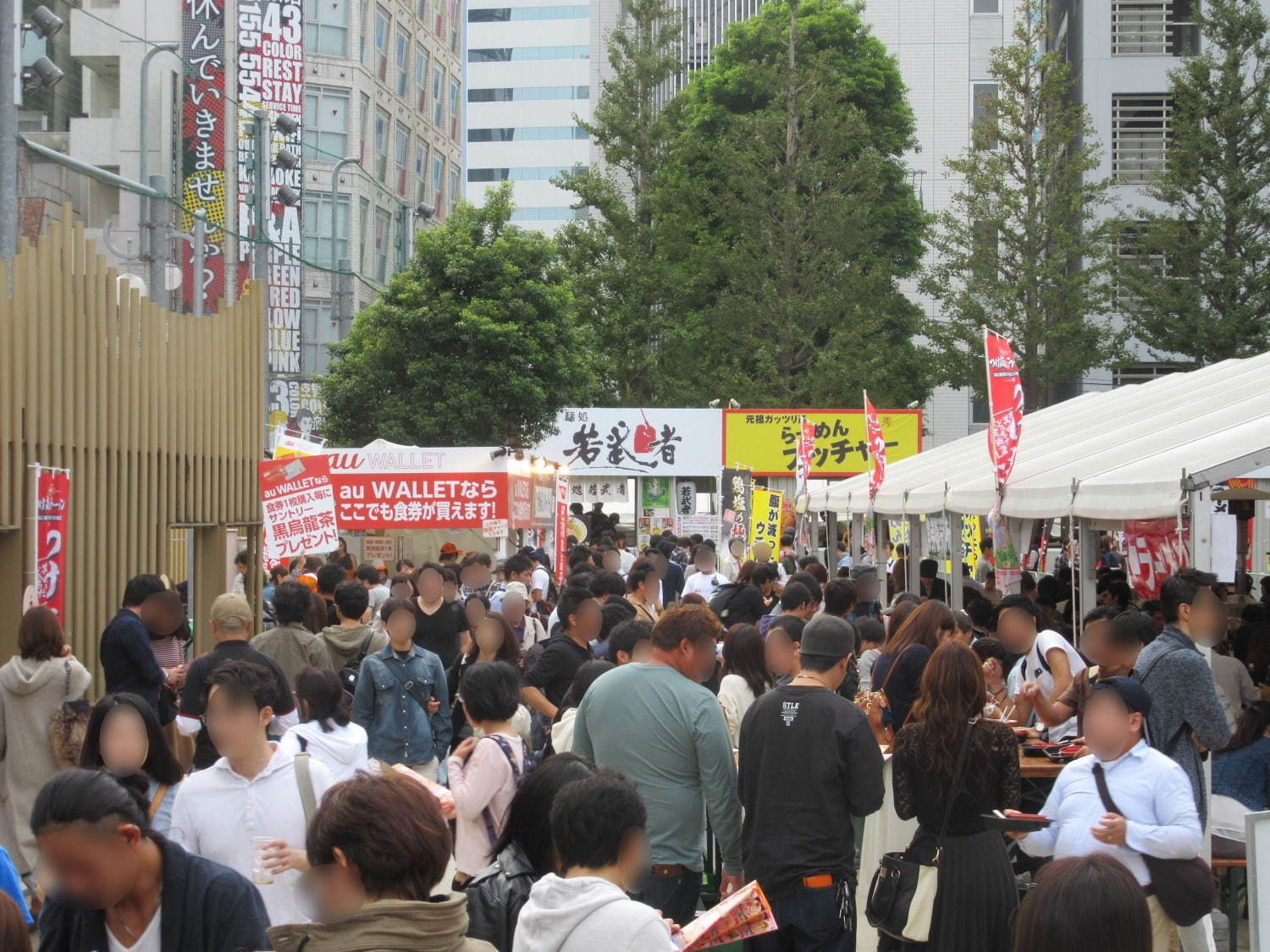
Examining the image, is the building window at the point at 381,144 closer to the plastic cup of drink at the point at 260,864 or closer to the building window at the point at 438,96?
the building window at the point at 438,96

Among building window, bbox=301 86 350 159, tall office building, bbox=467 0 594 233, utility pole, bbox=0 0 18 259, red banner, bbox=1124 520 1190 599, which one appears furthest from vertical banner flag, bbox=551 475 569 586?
tall office building, bbox=467 0 594 233

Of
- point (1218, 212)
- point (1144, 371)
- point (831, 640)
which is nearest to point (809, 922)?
point (831, 640)

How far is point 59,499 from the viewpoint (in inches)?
362

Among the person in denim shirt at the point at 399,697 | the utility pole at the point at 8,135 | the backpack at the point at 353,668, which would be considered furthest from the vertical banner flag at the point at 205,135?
the person in denim shirt at the point at 399,697

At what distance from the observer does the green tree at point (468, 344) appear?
24125 mm

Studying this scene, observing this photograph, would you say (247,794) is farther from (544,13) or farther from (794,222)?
(544,13)

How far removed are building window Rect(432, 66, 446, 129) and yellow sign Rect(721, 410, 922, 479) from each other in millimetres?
24398

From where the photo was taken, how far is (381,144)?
4159 centimetres

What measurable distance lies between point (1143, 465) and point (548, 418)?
713 inches

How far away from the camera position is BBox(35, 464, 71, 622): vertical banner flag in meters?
8.94

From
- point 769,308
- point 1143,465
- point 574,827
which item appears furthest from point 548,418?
point 574,827

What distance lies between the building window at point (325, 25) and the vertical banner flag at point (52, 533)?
1246 inches

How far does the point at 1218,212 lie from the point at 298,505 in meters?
22.5

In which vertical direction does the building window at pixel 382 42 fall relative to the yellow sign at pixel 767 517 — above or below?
above
